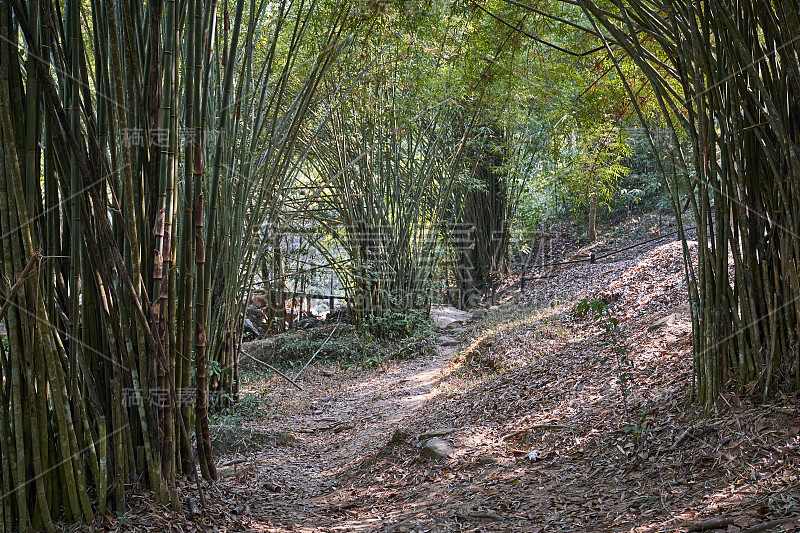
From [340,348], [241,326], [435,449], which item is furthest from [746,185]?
[340,348]

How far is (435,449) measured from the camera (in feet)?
8.95

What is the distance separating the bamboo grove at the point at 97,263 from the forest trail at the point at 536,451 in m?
0.38

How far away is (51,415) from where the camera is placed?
64.1 inches

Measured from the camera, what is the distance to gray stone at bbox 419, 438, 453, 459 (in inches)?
106

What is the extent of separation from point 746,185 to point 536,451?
1320 mm

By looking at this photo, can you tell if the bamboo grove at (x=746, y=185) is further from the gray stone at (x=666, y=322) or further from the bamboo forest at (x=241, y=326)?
the gray stone at (x=666, y=322)

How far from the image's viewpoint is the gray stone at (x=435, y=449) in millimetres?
2692

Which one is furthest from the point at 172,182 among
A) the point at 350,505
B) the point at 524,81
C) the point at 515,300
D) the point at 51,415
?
the point at 515,300

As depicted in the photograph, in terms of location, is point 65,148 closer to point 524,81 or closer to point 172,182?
point 172,182

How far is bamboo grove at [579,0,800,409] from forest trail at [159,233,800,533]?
148 millimetres

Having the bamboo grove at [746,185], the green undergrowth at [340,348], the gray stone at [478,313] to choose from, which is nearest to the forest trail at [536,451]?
the bamboo grove at [746,185]

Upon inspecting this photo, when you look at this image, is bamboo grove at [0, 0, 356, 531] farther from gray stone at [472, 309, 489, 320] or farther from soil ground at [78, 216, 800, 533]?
gray stone at [472, 309, 489, 320]

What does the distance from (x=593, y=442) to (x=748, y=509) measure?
35.9 inches

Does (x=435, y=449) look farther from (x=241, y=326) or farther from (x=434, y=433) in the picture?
(x=241, y=326)
